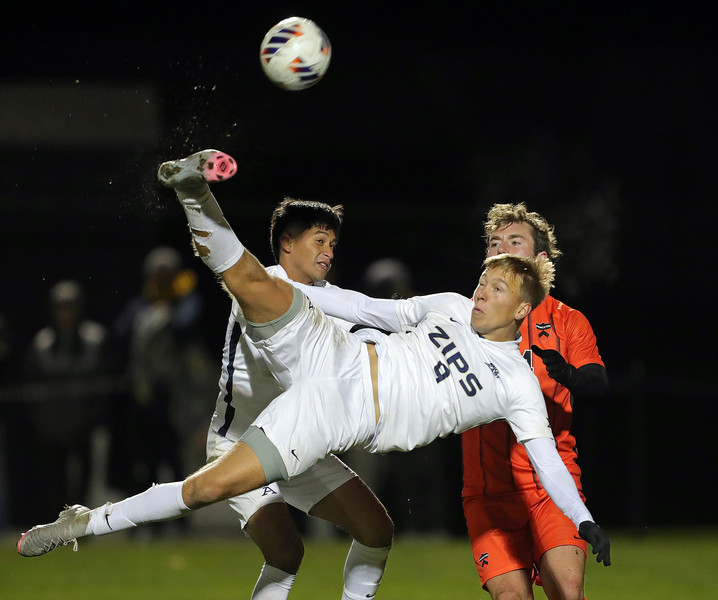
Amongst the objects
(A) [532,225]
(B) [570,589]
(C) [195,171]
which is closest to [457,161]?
(A) [532,225]

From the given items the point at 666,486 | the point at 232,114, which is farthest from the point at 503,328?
the point at 666,486

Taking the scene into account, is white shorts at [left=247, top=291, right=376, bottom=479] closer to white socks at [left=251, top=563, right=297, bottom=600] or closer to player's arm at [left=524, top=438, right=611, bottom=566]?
player's arm at [left=524, top=438, right=611, bottom=566]

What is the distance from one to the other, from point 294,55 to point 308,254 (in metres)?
0.97

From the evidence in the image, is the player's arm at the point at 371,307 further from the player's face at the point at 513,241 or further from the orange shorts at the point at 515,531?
the orange shorts at the point at 515,531

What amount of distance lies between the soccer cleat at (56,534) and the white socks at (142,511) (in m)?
0.05

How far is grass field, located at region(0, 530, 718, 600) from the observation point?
8.09m

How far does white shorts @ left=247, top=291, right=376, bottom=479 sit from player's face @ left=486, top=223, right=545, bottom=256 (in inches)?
39.1

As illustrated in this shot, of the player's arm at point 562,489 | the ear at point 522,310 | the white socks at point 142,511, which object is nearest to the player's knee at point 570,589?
the player's arm at point 562,489

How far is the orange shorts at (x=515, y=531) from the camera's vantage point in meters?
5.12

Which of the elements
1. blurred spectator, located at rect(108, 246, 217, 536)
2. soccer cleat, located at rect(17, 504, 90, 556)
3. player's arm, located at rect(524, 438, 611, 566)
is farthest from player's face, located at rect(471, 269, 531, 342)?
blurred spectator, located at rect(108, 246, 217, 536)

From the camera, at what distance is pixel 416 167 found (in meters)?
13.8

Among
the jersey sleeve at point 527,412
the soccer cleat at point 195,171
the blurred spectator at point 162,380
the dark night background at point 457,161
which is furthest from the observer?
the dark night background at point 457,161

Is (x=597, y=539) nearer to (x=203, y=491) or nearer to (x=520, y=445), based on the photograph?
(x=520, y=445)

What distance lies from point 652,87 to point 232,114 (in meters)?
10.1
